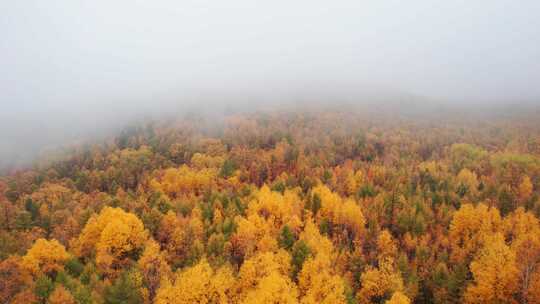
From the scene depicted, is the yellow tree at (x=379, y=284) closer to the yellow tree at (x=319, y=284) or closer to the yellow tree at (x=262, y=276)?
the yellow tree at (x=319, y=284)

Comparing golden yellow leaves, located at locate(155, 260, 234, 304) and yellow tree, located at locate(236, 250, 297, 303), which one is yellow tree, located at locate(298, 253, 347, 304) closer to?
yellow tree, located at locate(236, 250, 297, 303)

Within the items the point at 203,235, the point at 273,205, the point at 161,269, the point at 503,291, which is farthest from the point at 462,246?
the point at 161,269

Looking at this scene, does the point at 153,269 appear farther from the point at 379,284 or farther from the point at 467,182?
the point at 467,182

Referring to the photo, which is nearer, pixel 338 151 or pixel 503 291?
pixel 503 291

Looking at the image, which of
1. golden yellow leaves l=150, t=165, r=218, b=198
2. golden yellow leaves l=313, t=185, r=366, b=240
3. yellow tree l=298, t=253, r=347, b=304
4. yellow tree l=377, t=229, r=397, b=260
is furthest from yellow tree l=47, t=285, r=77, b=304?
golden yellow leaves l=150, t=165, r=218, b=198

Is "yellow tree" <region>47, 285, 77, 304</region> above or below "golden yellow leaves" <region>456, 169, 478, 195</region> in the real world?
above

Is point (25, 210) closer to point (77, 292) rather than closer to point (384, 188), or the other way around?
point (77, 292)
